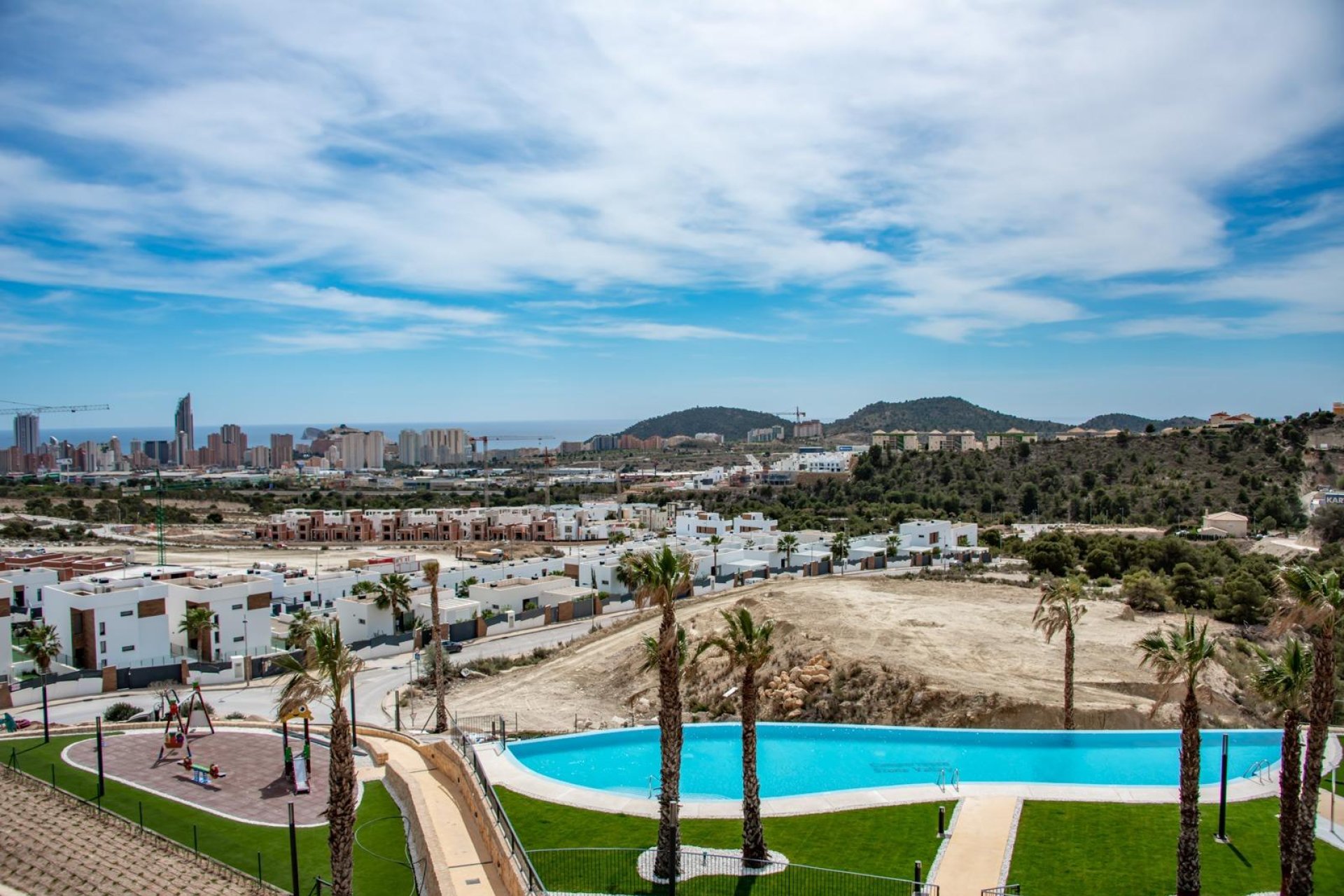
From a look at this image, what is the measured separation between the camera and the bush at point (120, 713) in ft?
90.4

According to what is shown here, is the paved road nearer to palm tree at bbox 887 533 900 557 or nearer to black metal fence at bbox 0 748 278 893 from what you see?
black metal fence at bbox 0 748 278 893

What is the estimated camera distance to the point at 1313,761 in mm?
11438

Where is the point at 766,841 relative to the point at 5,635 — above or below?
above

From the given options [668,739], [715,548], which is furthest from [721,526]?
[668,739]

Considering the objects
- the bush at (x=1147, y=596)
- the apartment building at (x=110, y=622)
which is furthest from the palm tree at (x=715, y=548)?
the apartment building at (x=110, y=622)

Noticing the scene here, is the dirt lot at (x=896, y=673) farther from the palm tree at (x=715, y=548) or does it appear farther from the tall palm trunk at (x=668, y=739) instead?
the palm tree at (x=715, y=548)

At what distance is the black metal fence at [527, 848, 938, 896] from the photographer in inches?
500

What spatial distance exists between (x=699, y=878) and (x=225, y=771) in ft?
39.0

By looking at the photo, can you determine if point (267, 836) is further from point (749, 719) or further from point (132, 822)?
point (749, 719)

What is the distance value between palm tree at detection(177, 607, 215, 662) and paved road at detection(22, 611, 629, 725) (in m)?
4.64

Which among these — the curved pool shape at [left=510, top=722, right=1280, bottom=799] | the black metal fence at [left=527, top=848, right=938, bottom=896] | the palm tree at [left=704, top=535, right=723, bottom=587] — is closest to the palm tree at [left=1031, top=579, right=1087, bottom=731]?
the curved pool shape at [left=510, top=722, right=1280, bottom=799]

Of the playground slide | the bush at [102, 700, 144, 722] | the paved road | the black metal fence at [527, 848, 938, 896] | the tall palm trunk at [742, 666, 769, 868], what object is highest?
the tall palm trunk at [742, 666, 769, 868]

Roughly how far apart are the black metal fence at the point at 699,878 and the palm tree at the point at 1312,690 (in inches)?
183

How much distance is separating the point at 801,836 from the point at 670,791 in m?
3.07
